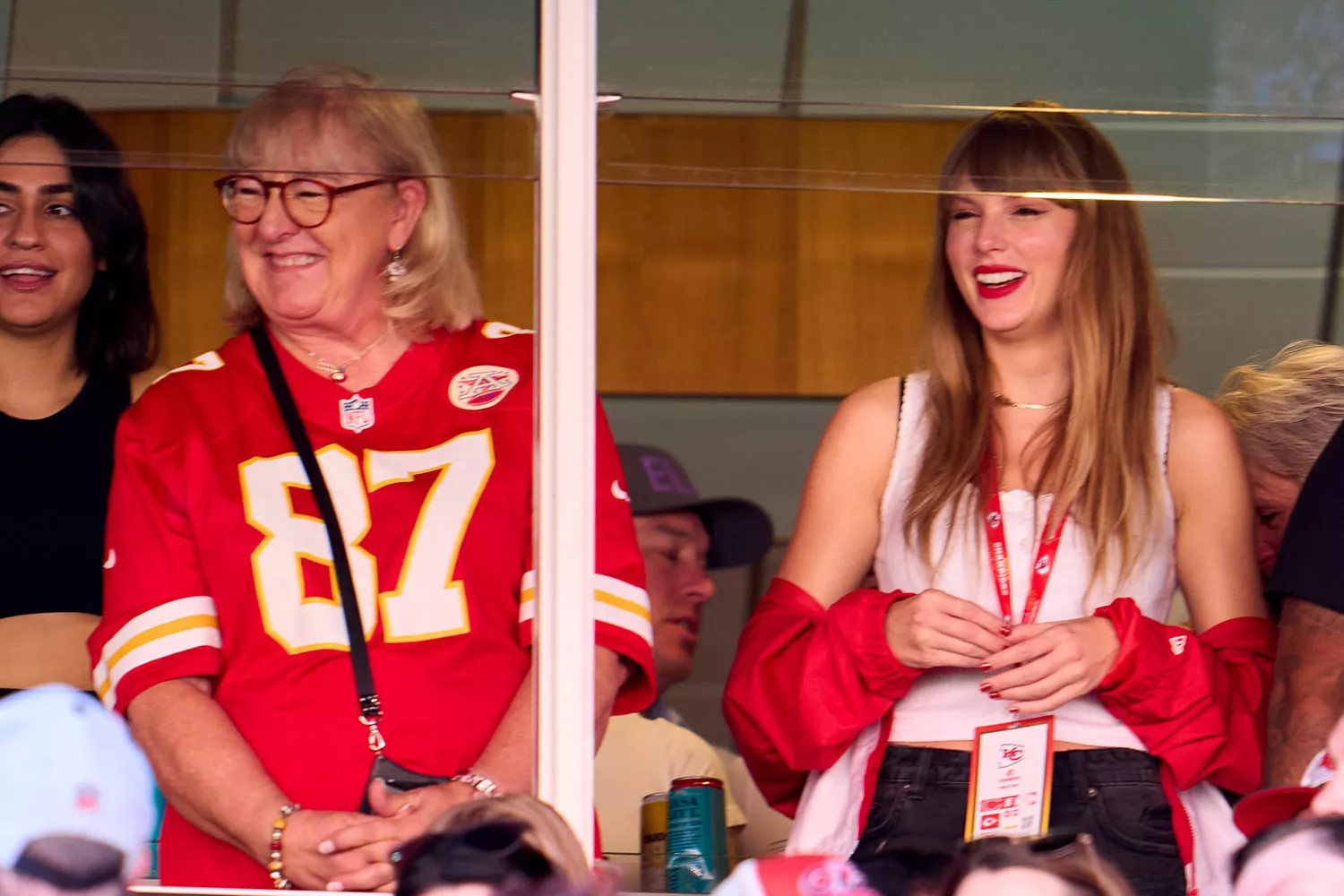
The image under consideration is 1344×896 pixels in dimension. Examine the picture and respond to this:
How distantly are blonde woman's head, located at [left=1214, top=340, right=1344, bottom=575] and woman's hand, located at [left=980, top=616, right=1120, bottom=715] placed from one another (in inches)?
17.7

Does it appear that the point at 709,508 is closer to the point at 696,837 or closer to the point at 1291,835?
the point at 696,837

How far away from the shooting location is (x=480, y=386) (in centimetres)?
237

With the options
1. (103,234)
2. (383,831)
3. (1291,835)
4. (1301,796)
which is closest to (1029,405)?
(1301,796)

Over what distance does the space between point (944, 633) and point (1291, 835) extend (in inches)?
22.5

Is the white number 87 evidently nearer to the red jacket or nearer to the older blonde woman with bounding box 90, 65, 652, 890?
the older blonde woman with bounding box 90, 65, 652, 890

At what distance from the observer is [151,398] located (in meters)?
2.40

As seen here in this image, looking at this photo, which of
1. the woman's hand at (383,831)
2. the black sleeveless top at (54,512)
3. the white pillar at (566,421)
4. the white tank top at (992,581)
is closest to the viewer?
the white pillar at (566,421)

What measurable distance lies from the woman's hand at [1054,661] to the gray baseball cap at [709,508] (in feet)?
1.45

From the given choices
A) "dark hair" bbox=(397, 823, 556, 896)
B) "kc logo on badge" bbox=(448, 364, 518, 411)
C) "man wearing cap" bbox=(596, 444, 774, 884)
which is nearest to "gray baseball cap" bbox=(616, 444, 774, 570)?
"man wearing cap" bbox=(596, 444, 774, 884)

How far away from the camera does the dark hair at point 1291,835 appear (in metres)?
1.69

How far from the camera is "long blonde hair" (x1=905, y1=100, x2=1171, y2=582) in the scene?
2.29 meters

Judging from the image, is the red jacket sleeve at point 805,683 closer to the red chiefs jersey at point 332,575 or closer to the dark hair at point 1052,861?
the red chiefs jersey at point 332,575

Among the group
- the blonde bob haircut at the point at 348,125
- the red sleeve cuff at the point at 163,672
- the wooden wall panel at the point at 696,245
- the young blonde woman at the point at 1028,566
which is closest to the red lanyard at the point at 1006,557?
the young blonde woman at the point at 1028,566

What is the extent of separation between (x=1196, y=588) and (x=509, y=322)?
0.93 meters
